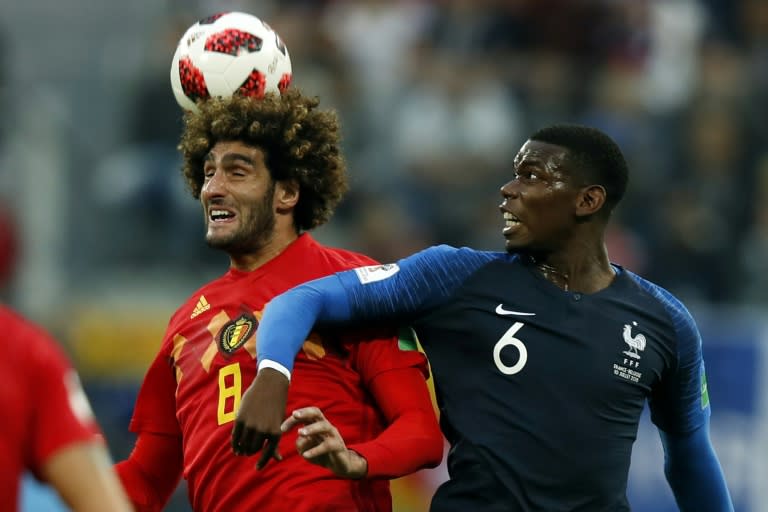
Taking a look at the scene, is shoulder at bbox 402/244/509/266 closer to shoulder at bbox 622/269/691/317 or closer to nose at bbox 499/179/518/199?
nose at bbox 499/179/518/199

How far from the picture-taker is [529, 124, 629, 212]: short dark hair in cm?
476

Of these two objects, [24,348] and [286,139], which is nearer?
[24,348]

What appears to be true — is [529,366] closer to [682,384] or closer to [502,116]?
[682,384]

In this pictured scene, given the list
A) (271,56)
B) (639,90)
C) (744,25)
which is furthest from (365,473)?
(744,25)

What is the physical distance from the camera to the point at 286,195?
503 cm

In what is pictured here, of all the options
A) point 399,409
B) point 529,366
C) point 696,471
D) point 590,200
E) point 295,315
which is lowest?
point 696,471

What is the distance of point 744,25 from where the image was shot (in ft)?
39.7

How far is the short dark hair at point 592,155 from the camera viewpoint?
476 cm

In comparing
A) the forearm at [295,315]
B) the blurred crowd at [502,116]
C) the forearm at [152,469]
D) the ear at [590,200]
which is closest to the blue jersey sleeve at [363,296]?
the forearm at [295,315]

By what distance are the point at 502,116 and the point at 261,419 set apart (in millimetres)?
7708

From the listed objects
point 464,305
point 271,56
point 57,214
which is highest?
point 271,56

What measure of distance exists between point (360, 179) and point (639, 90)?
7.95 ft

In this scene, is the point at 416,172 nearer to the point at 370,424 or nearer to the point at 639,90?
the point at 639,90

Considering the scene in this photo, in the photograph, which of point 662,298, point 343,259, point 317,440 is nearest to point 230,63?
point 343,259
